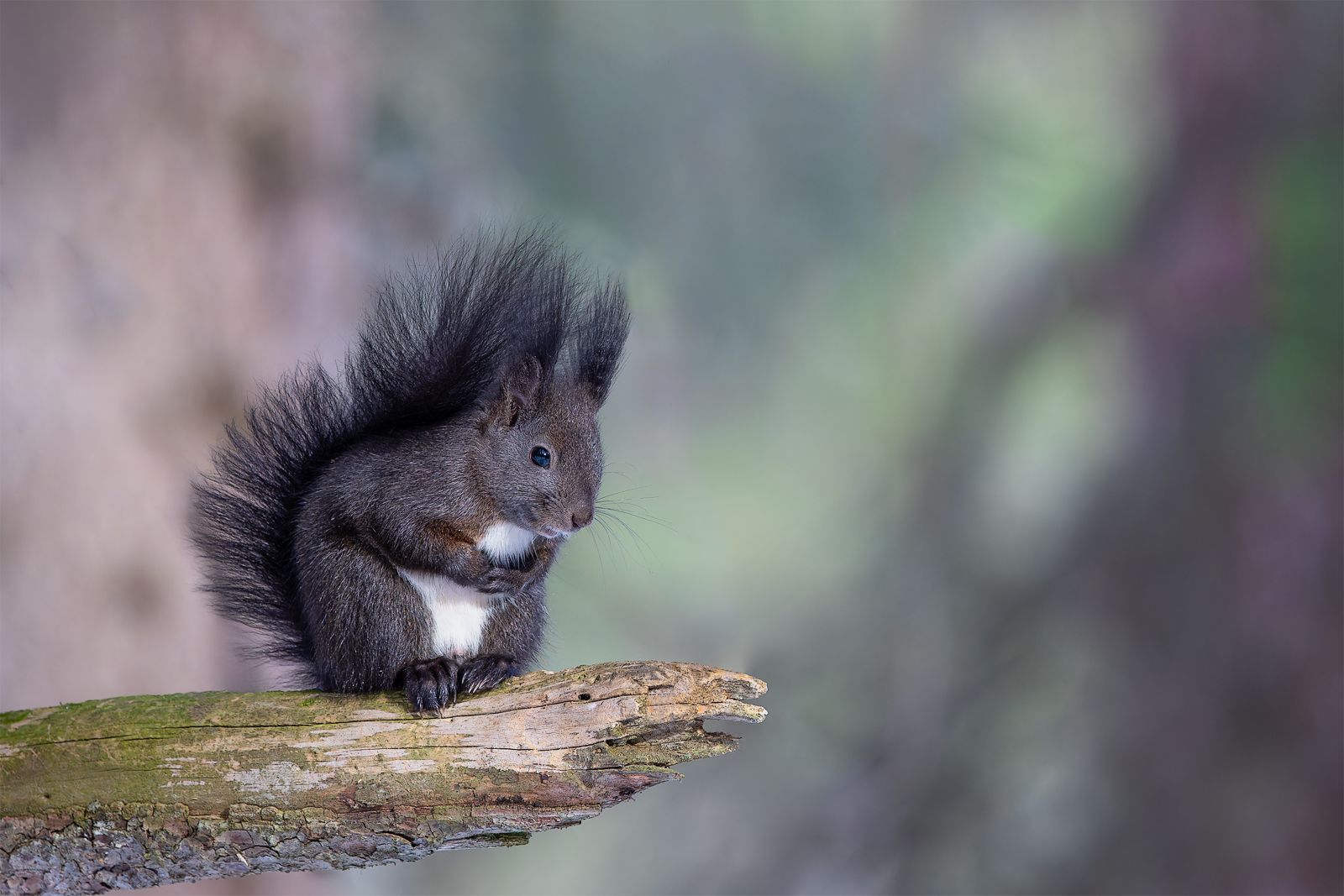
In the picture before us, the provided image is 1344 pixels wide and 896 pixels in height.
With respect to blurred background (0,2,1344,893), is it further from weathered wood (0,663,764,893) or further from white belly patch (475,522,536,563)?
weathered wood (0,663,764,893)

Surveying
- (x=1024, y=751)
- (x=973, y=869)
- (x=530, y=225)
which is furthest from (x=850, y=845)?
(x=530, y=225)

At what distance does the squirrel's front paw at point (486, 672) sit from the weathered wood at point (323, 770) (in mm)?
26

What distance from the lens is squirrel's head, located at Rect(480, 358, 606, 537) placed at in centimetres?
178

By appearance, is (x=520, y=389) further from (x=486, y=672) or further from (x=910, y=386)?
(x=910, y=386)

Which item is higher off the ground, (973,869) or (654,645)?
(654,645)

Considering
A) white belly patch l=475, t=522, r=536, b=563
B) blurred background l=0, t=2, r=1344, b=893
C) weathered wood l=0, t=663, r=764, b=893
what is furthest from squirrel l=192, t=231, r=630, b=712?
blurred background l=0, t=2, r=1344, b=893

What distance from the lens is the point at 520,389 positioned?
1.84 meters

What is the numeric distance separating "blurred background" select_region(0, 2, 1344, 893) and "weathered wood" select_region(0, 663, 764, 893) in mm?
1458

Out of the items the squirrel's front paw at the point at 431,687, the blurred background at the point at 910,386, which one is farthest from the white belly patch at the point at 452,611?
the blurred background at the point at 910,386

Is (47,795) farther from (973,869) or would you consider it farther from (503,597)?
(973,869)

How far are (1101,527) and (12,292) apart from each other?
325 cm

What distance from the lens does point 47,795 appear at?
5.39ft

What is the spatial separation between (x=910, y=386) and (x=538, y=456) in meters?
1.80

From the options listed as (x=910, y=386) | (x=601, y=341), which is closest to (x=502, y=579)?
(x=601, y=341)
